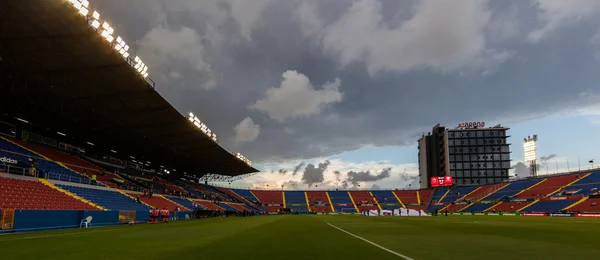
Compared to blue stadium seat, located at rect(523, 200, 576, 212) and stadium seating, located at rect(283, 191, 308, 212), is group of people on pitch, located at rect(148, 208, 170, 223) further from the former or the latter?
stadium seating, located at rect(283, 191, 308, 212)

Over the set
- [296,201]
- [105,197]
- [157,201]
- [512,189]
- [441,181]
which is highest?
[441,181]

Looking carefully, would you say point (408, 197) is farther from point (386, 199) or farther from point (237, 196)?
point (237, 196)

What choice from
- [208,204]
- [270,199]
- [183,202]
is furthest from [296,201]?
[183,202]

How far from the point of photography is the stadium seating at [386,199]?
363 ft

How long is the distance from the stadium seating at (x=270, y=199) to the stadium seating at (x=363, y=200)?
890 inches

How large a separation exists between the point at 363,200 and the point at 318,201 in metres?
13.7

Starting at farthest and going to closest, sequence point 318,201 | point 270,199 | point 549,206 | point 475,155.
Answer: point 475,155, point 270,199, point 318,201, point 549,206

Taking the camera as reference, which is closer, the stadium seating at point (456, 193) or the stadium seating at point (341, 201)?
the stadium seating at point (456, 193)

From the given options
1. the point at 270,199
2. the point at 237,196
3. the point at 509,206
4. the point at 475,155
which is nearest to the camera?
the point at 509,206

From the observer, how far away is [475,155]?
123188 mm

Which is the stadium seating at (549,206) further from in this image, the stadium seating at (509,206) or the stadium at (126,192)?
the stadium seating at (509,206)

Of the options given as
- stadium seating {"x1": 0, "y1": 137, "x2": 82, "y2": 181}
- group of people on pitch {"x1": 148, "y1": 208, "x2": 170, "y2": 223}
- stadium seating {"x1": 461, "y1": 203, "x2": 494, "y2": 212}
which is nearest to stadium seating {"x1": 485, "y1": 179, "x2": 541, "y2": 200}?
stadium seating {"x1": 461, "y1": 203, "x2": 494, "y2": 212}

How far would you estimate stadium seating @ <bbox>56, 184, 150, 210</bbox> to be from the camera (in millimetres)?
36219

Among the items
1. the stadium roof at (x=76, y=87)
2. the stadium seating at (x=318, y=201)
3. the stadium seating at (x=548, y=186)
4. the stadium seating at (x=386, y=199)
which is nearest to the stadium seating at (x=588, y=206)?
the stadium seating at (x=548, y=186)
